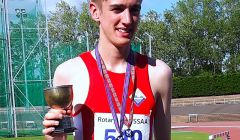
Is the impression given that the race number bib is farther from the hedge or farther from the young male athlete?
the hedge

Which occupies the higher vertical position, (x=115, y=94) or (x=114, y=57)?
(x=114, y=57)

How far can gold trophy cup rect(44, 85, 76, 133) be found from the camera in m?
2.37

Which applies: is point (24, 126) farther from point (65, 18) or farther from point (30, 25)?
point (65, 18)

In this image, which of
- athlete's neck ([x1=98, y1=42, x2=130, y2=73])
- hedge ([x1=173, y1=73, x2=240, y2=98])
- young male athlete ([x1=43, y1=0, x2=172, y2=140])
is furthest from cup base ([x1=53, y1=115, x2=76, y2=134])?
hedge ([x1=173, y1=73, x2=240, y2=98])

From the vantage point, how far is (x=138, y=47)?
69.4 feet

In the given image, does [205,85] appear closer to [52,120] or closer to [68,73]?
[68,73]

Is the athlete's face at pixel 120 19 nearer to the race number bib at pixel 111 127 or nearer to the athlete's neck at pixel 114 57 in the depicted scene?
the athlete's neck at pixel 114 57

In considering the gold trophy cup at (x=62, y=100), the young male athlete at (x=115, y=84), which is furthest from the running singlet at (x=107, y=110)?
the gold trophy cup at (x=62, y=100)

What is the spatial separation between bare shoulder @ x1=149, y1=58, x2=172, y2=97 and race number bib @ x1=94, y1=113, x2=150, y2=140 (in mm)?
185

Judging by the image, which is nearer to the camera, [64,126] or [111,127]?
[64,126]

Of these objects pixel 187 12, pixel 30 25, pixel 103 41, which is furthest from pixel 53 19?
pixel 103 41

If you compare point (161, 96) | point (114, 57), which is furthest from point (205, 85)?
point (114, 57)

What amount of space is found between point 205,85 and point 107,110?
47.1 metres

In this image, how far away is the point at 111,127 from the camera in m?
2.62
